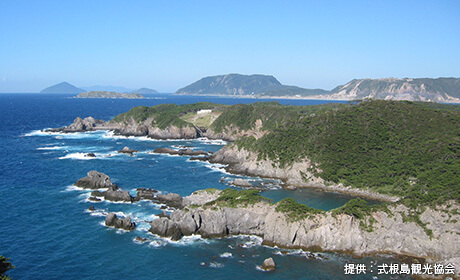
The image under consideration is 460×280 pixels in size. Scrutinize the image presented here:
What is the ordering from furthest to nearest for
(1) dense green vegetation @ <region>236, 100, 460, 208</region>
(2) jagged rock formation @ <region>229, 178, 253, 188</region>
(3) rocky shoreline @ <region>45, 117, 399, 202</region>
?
(2) jagged rock formation @ <region>229, 178, 253, 188</region>, (3) rocky shoreline @ <region>45, 117, 399, 202</region>, (1) dense green vegetation @ <region>236, 100, 460, 208</region>

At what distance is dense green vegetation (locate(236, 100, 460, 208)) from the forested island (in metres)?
0.20

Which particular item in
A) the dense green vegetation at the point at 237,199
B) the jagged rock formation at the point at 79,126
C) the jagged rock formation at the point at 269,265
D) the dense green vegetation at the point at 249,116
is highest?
the dense green vegetation at the point at 249,116

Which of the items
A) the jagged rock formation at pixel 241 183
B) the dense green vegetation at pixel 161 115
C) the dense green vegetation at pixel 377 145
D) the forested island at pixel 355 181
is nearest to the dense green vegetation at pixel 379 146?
the dense green vegetation at pixel 377 145

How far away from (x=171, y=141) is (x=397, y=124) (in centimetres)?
7108

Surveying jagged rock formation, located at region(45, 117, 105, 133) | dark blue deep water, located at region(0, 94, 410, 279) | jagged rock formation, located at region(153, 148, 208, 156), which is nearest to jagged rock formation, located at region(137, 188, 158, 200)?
dark blue deep water, located at region(0, 94, 410, 279)

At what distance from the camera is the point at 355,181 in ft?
229

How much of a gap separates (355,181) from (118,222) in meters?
43.7

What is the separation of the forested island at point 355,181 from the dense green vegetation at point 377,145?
20 centimetres

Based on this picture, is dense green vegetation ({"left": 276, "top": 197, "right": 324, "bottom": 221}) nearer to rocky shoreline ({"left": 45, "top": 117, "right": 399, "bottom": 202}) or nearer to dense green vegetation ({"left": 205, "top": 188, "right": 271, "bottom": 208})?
dense green vegetation ({"left": 205, "top": 188, "right": 271, "bottom": 208})

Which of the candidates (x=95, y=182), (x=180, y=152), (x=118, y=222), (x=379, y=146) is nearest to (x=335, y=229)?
(x=118, y=222)

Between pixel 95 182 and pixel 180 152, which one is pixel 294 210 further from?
pixel 180 152

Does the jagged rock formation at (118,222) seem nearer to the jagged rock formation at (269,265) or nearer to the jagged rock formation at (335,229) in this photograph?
the jagged rock formation at (335,229)

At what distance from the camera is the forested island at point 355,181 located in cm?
4631

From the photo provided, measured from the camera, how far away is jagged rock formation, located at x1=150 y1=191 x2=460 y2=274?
45.2 m
